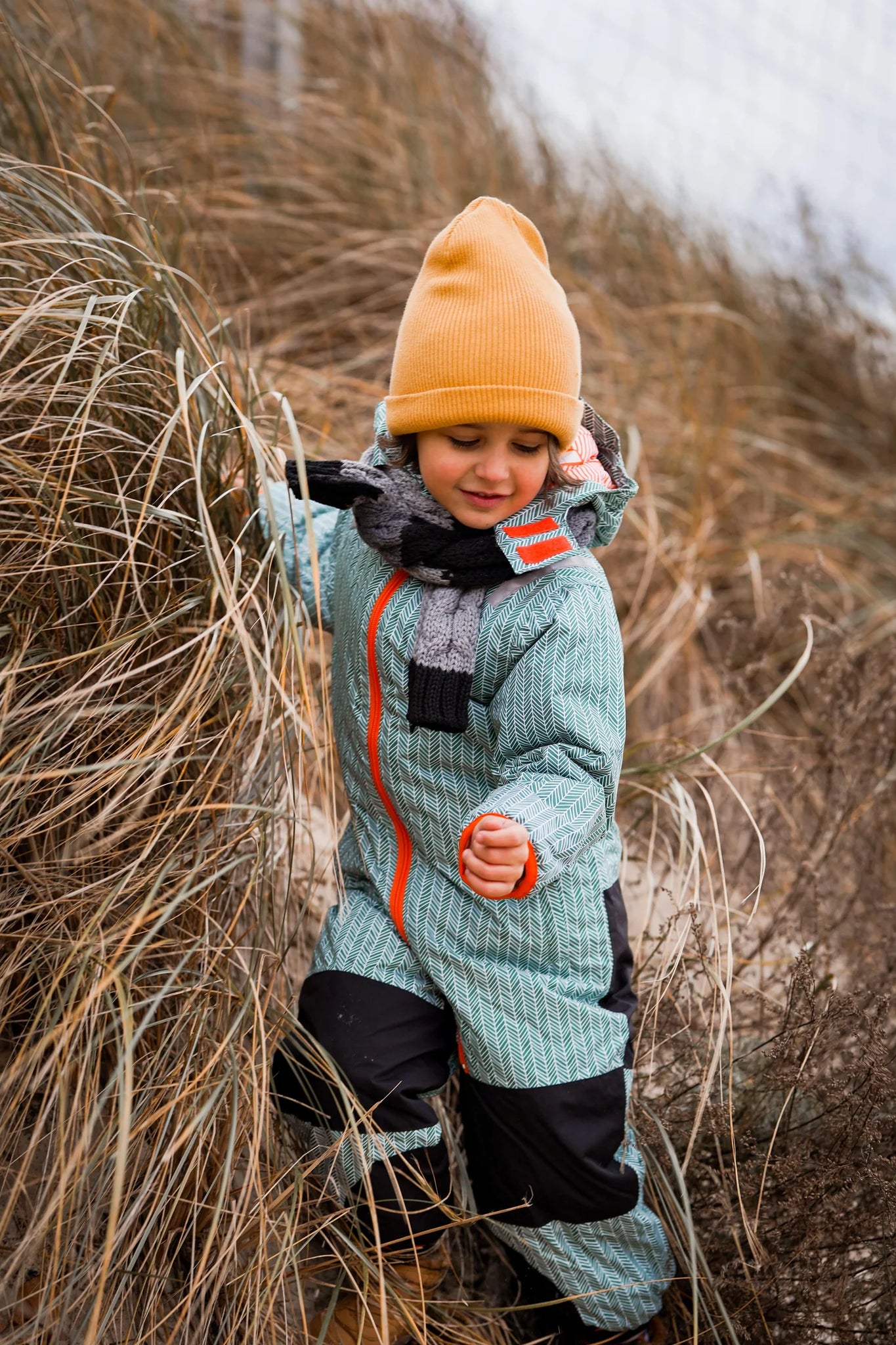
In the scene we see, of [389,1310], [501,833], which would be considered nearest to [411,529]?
[501,833]

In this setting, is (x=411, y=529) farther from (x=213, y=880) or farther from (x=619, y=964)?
(x=619, y=964)

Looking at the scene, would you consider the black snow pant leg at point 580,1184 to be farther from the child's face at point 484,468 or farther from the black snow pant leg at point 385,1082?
the child's face at point 484,468

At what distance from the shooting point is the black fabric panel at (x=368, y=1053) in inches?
60.2

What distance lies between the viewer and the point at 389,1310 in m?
1.52

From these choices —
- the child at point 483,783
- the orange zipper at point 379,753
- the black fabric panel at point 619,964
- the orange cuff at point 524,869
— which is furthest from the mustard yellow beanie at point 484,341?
the black fabric panel at point 619,964

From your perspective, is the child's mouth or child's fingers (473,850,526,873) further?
the child's mouth

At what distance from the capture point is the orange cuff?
1316mm

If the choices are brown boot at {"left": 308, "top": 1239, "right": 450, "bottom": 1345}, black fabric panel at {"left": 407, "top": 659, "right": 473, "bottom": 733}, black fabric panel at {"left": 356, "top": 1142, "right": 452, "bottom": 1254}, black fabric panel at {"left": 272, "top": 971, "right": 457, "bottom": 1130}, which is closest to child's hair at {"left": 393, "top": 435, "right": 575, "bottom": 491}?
black fabric panel at {"left": 407, "top": 659, "right": 473, "bottom": 733}

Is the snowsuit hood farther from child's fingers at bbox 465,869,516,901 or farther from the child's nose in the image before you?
child's fingers at bbox 465,869,516,901

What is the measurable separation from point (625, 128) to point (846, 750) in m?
3.30

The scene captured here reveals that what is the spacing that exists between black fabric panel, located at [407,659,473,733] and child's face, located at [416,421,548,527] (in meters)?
0.19

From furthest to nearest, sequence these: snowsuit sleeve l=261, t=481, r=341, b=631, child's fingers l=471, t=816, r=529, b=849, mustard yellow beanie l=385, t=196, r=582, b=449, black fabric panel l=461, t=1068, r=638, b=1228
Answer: snowsuit sleeve l=261, t=481, r=341, b=631
black fabric panel l=461, t=1068, r=638, b=1228
mustard yellow beanie l=385, t=196, r=582, b=449
child's fingers l=471, t=816, r=529, b=849

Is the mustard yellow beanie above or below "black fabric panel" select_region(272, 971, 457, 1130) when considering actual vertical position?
above

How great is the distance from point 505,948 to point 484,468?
1.96 ft
